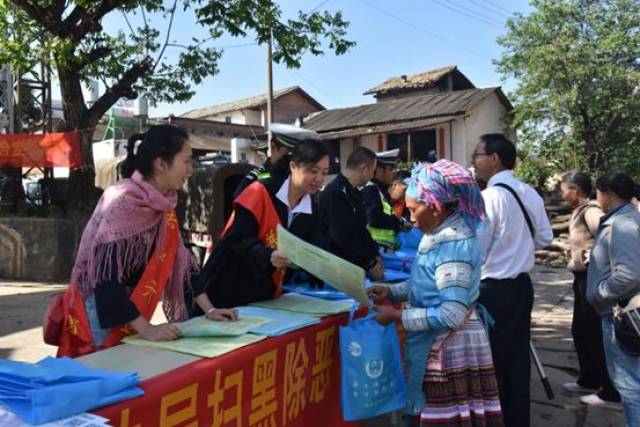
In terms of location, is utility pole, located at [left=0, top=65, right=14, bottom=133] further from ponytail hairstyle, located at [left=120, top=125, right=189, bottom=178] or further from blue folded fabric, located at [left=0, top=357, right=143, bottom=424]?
blue folded fabric, located at [left=0, top=357, right=143, bottom=424]

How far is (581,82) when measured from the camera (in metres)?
15.0

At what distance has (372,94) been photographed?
83.0 feet

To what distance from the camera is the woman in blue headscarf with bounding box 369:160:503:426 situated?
1.90 meters

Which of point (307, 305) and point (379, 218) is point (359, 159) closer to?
point (379, 218)

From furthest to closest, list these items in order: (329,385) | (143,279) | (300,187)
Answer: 1. (300,187)
2. (329,385)
3. (143,279)

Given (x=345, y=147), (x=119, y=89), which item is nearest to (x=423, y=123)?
(x=345, y=147)

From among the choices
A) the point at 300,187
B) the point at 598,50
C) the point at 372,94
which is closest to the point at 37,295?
the point at 300,187

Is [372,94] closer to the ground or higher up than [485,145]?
higher up

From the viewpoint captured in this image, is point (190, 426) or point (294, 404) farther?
point (294, 404)

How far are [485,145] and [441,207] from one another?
1.20 meters

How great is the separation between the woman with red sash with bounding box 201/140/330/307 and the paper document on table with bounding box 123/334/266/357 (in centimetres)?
60

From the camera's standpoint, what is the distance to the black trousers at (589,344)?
378 cm

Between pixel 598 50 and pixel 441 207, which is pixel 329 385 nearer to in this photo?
pixel 441 207

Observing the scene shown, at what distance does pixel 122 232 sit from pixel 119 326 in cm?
32
